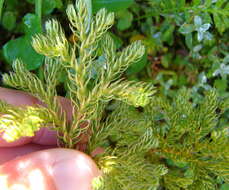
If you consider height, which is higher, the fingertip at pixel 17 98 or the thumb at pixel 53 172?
the fingertip at pixel 17 98

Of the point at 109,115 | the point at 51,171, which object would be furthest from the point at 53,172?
the point at 109,115

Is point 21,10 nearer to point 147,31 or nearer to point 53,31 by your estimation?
point 147,31

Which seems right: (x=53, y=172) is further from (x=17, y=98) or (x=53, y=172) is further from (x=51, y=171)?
(x=17, y=98)

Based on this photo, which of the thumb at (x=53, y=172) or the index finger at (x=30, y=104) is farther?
the index finger at (x=30, y=104)

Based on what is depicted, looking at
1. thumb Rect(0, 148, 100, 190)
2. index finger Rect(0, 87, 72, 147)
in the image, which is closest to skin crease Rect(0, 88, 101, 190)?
thumb Rect(0, 148, 100, 190)

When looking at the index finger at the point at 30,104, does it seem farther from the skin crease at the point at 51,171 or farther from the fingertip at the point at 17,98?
the skin crease at the point at 51,171

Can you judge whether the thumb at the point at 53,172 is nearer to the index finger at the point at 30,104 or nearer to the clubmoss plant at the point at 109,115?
the clubmoss plant at the point at 109,115

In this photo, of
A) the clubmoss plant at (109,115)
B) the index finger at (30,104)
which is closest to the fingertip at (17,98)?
the index finger at (30,104)

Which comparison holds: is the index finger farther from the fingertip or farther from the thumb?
the thumb

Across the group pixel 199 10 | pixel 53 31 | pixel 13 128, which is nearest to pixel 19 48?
pixel 53 31
